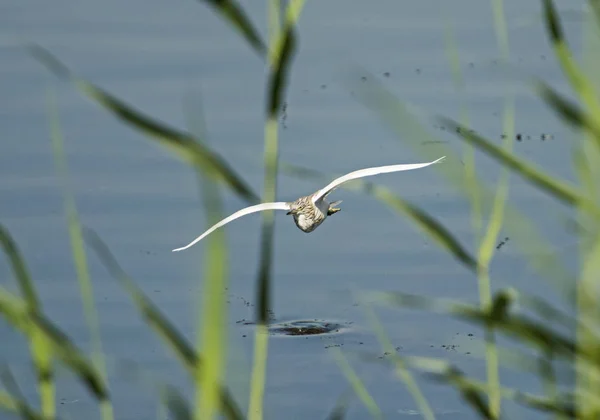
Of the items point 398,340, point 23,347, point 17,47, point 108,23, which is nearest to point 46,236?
point 23,347

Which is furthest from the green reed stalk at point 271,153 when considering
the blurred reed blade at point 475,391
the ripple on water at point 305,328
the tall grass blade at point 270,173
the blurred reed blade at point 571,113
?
the ripple on water at point 305,328

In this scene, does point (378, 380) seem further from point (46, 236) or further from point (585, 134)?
point (585, 134)

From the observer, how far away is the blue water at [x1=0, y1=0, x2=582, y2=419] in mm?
5293

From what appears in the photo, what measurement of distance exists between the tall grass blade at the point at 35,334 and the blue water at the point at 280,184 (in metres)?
2.80

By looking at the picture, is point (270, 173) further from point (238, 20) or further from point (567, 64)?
point (567, 64)

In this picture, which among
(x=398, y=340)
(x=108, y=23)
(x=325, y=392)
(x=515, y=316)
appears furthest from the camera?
(x=108, y=23)

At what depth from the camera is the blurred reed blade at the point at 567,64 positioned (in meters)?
1.18

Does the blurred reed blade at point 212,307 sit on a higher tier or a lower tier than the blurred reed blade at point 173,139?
lower

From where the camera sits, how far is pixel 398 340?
546 centimetres

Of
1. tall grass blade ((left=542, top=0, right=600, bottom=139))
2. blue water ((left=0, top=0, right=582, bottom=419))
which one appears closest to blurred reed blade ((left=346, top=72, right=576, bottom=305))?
tall grass blade ((left=542, top=0, right=600, bottom=139))

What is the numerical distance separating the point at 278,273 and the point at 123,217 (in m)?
0.79

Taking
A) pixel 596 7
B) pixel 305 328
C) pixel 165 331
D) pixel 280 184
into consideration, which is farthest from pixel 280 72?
pixel 280 184

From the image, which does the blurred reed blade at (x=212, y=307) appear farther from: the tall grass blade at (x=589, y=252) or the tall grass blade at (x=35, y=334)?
the tall grass blade at (x=589, y=252)

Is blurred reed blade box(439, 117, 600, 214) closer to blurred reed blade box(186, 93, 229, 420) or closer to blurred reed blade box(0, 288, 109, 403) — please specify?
blurred reed blade box(186, 93, 229, 420)
